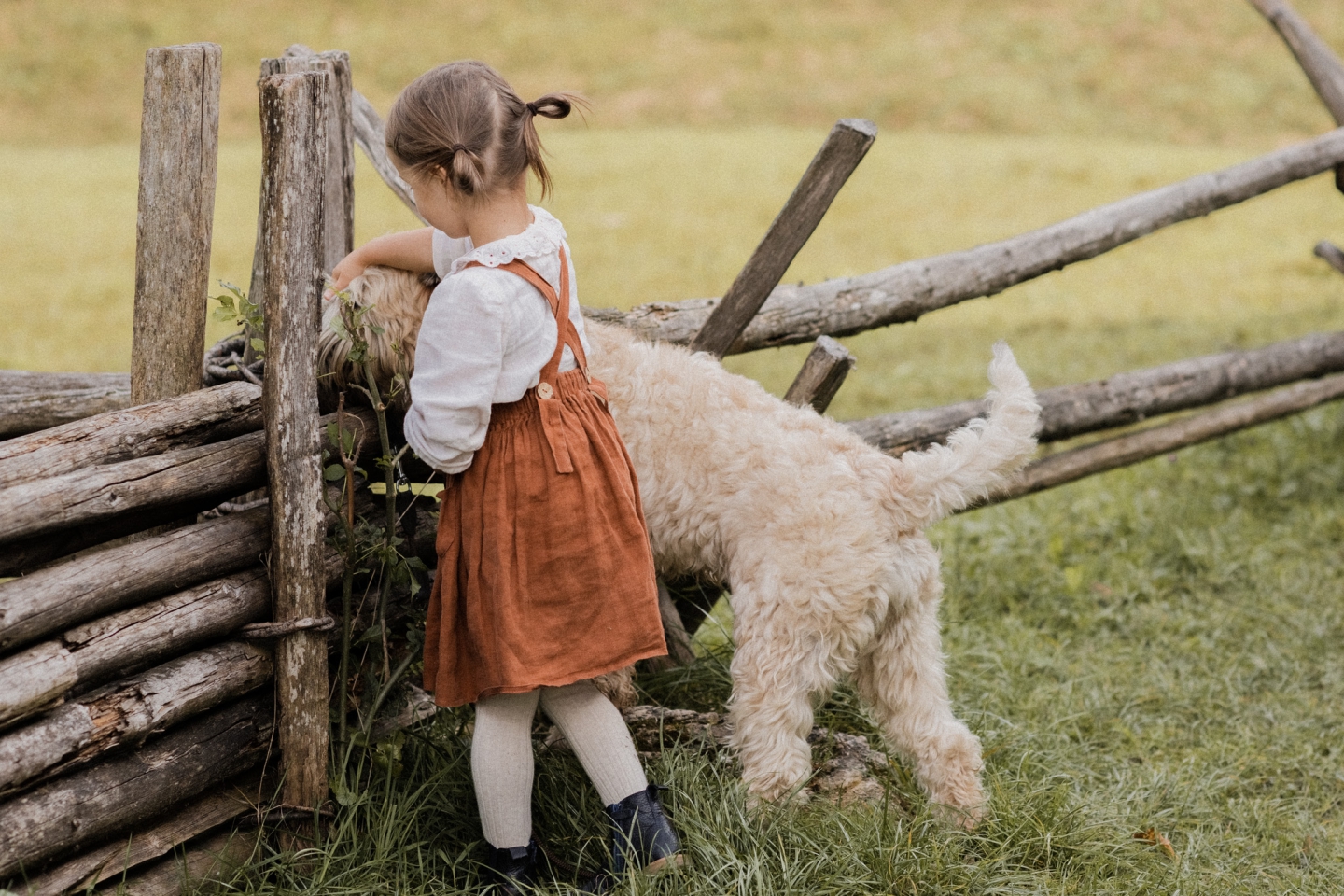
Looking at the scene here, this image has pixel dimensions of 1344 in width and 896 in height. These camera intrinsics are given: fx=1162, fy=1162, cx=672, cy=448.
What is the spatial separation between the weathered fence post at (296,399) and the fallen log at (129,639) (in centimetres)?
10

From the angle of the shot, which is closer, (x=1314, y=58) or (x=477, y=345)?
(x=477, y=345)

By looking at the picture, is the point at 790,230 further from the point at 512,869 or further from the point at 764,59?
the point at 764,59

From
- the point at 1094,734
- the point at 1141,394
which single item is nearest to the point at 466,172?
the point at 1094,734

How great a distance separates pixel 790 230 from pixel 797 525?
1160mm

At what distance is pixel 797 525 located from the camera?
3.01m

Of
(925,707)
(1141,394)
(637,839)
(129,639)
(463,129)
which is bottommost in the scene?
(637,839)

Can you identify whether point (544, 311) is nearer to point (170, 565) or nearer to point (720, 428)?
point (720, 428)

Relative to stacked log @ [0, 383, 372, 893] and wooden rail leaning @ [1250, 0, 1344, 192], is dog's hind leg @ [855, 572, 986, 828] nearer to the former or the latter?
stacked log @ [0, 383, 372, 893]

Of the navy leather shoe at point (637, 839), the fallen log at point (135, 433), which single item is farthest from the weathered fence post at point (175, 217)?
the navy leather shoe at point (637, 839)

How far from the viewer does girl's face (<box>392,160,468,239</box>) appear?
107 inches

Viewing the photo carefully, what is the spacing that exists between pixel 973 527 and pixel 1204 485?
4.77 feet

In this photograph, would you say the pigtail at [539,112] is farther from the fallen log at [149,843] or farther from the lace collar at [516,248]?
the fallen log at [149,843]

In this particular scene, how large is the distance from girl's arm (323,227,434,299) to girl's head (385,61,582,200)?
347 mm

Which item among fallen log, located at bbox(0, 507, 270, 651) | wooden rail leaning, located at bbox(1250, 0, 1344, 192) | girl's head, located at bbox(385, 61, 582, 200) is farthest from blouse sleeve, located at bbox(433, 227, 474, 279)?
wooden rail leaning, located at bbox(1250, 0, 1344, 192)
